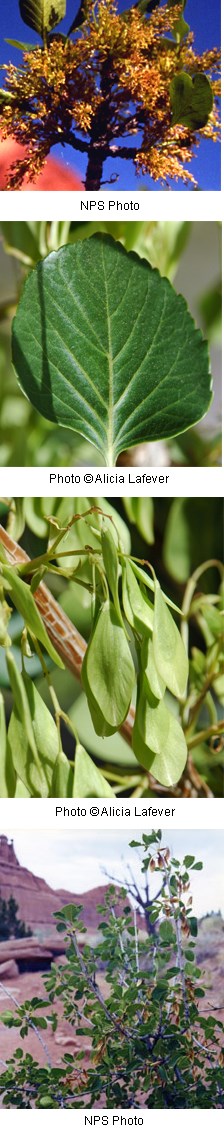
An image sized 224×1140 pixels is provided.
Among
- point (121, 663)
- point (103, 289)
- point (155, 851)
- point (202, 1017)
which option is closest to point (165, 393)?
point (103, 289)

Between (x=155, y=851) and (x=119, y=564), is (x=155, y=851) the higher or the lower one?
the lower one

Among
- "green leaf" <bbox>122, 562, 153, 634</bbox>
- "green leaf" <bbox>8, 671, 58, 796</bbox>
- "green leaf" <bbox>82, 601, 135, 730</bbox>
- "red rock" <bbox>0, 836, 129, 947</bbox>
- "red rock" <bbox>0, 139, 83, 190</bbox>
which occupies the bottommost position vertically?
"red rock" <bbox>0, 836, 129, 947</bbox>

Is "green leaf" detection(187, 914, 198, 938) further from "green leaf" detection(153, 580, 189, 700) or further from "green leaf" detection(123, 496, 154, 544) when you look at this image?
"green leaf" detection(123, 496, 154, 544)

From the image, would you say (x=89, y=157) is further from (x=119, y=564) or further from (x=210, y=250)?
(x=119, y=564)
